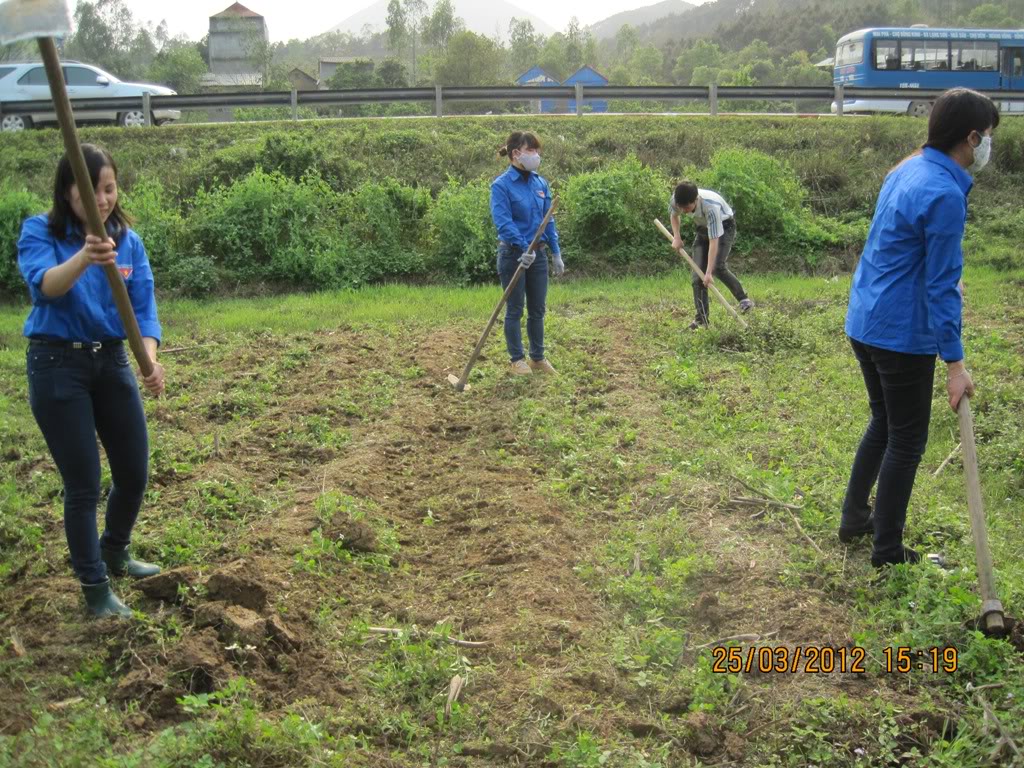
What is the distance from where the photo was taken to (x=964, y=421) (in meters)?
4.10

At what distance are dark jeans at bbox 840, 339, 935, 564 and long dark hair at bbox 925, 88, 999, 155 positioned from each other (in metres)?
0.95

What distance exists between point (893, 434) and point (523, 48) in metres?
70.0

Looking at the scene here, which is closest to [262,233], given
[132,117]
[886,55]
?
[132,117]

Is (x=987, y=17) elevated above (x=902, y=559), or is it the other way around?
(x=987, y=17)

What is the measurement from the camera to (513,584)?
4.61 meters

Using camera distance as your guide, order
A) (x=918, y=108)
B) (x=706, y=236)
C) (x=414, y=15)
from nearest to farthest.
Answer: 1. (x=706, y=236)
2. (x=918, y=108)
3. (x=414, y=15)

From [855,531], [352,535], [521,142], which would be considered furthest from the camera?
[521,142]

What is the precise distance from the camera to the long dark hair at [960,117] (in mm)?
4051

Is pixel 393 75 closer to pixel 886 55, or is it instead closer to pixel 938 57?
pixel 886 55

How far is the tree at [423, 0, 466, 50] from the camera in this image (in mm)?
65500

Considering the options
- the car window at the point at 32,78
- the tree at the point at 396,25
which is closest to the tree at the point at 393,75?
the tree at the point at 396,25

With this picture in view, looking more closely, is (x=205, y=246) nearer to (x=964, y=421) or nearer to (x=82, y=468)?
(x=82, y=468)

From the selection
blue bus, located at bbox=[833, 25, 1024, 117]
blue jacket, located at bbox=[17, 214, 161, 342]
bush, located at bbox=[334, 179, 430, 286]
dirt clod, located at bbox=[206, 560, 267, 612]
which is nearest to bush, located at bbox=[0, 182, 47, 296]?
bush, located at bbox=[334, 179, 430, 286]

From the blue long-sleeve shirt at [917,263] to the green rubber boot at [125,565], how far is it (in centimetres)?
353
